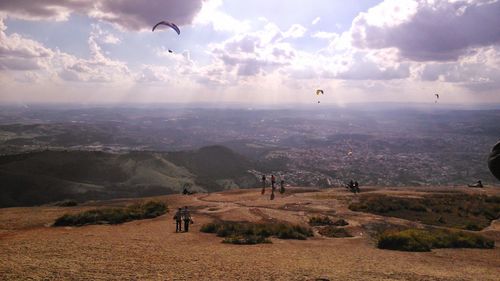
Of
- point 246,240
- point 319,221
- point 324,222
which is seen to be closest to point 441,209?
point 324,222

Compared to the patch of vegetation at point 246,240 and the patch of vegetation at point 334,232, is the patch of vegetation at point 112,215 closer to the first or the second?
the patch of vegetation at point 246,240

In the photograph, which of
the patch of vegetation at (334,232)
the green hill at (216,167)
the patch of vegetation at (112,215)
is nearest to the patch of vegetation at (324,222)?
the patch of vegetation at (334,232)

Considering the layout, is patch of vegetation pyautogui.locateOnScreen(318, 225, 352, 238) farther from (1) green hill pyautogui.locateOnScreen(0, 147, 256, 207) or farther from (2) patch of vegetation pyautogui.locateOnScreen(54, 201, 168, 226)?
(1) green hill pyautogui.locateOnScreen(0, 147, 256, 207)

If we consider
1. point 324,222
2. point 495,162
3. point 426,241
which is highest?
point 495,162

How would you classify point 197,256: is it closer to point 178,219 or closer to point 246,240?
point 246,240

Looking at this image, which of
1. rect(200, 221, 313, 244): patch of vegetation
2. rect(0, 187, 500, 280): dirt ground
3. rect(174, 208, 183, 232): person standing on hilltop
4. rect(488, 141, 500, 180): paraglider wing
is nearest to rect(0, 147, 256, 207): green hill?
rect(0, 187, 500, 280): dirt ground

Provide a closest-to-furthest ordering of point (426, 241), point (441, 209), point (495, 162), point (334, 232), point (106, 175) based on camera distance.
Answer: point (495, 162) → point (426, 241) → point (334, 232) → point (441, 209) → point (106, 175)
